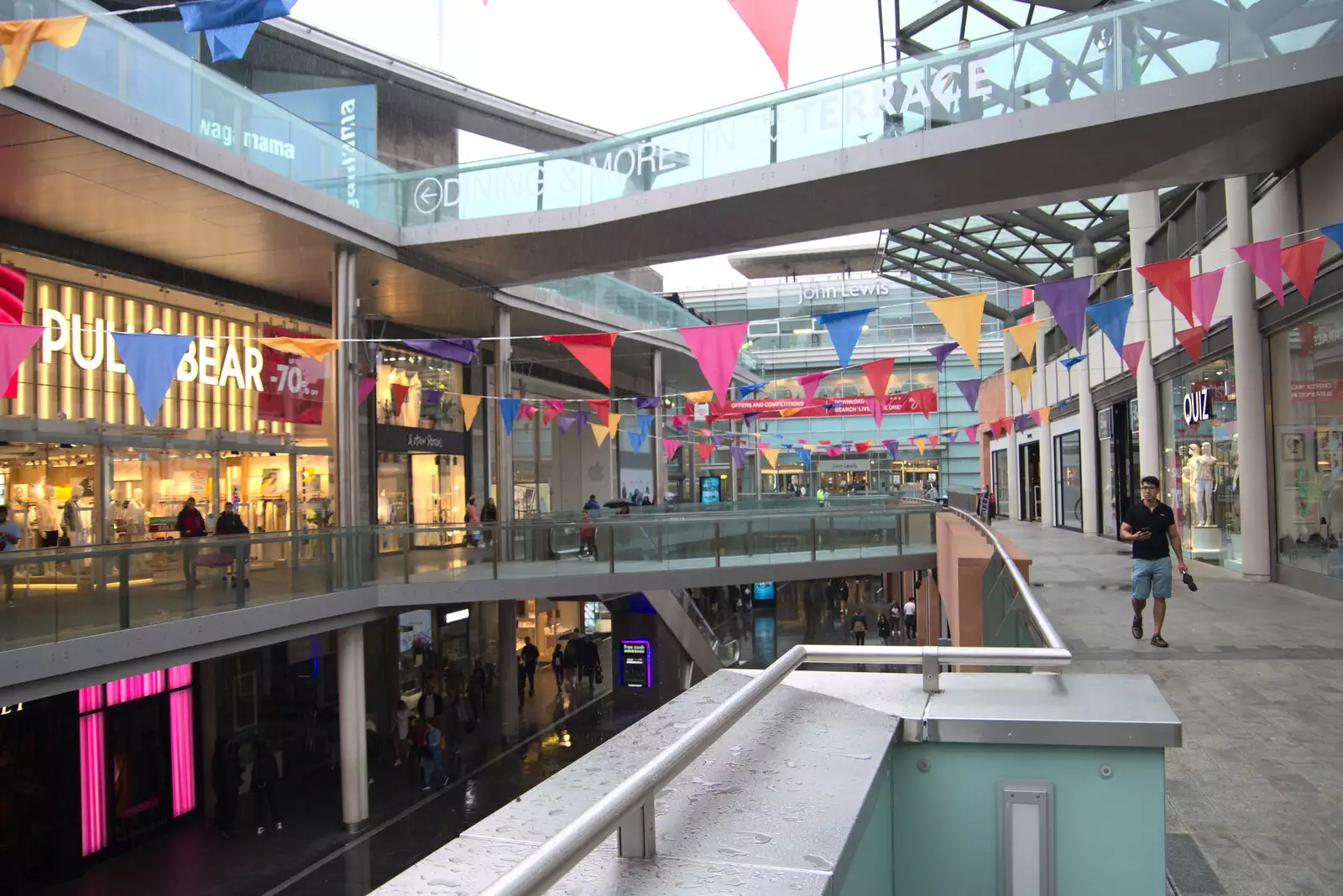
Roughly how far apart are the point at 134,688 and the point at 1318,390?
17045 millimetres

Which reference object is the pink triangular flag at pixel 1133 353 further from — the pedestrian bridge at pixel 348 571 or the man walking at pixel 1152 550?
the man walking at pixel 1152 550

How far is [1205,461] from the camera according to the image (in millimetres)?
16172

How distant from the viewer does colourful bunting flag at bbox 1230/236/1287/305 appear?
9941mm

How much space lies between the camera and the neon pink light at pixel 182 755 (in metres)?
15.2

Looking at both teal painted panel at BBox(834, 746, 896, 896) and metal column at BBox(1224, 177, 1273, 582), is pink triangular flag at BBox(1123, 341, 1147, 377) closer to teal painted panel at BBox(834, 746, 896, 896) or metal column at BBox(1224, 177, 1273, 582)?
metal column at BBox(1224, 177, 1273, 582)

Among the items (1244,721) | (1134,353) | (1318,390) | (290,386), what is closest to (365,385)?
(290,386)

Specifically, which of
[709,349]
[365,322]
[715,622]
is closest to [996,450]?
[715,622]

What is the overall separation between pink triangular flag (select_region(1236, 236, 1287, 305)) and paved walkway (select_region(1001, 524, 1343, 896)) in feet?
11.8

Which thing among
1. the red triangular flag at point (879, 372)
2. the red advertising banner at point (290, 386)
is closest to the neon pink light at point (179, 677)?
the red advertising banner at point (290, 386)

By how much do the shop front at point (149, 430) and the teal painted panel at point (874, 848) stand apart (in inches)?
450

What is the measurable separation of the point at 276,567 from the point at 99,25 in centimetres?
676

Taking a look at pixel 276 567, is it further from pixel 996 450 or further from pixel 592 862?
pixel 996 450

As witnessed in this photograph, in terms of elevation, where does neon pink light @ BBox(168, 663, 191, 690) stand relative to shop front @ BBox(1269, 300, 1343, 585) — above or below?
below

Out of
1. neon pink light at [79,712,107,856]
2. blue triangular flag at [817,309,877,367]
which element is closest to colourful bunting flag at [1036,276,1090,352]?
blue triangular flag at [817,309,877,367]
